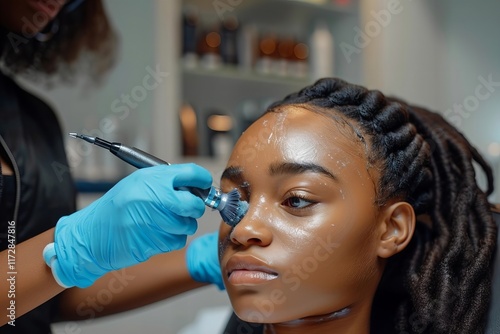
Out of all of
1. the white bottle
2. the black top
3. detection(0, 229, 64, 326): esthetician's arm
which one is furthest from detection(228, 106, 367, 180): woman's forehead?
the white bottle

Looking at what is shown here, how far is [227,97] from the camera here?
90.8 inches

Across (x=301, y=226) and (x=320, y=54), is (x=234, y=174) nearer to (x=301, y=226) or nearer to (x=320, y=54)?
(x=301, y=226)

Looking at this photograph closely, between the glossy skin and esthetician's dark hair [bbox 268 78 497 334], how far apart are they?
54 mm

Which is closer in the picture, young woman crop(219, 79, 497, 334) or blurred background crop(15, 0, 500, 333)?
young woman crop(219, 79, 497, 334)

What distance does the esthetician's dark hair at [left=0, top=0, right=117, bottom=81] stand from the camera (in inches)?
51.3

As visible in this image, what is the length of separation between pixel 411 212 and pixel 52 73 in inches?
42.6

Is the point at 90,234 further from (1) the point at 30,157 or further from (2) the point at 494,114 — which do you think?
(2) the point at 494,114

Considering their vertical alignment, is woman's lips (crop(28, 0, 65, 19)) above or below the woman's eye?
above

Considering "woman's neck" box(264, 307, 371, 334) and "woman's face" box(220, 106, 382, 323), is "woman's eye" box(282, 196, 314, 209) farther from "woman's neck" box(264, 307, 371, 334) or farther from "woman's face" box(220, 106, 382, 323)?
"woman's neck" box(264, 307, 371, 334)

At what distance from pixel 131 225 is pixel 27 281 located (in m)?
0.19

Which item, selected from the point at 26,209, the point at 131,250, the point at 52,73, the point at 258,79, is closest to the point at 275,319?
the point at 131,250

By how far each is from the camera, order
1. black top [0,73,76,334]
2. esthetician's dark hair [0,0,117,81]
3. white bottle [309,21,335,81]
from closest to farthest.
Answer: black top [0,73,76,334], esthetician's dark hair [0,0,117,81], white bottle [309,21,335,81]

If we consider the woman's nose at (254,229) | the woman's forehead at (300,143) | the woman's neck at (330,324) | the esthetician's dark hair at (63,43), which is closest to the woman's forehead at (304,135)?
the woman's forehead at (300,143)

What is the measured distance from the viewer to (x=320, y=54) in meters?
2.34
